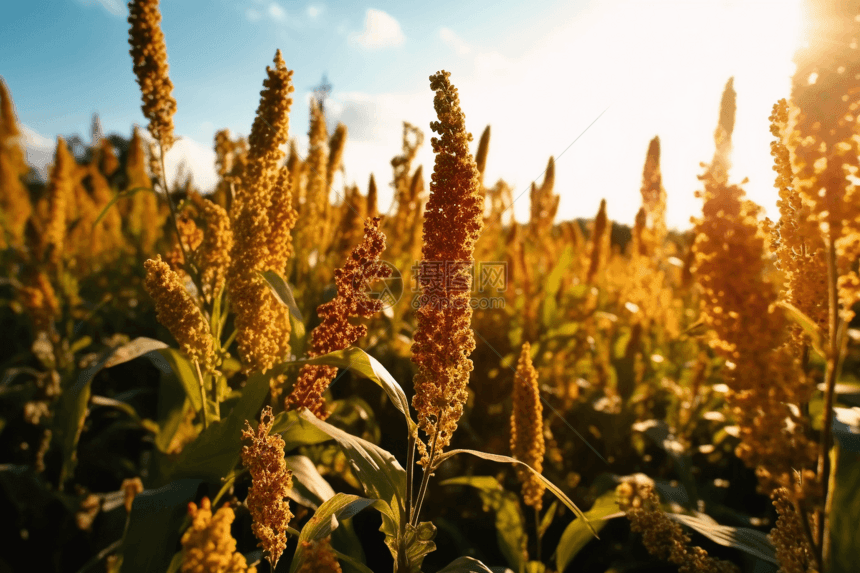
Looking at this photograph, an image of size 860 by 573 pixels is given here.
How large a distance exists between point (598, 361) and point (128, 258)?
4924 mm

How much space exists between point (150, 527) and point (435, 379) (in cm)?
82

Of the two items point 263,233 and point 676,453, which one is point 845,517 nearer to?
point 263,233

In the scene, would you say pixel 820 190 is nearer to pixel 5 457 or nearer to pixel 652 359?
pixel 652 359

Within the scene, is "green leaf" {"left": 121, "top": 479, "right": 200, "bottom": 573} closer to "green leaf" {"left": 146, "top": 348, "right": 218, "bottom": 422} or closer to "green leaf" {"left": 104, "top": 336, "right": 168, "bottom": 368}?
"green leaf" {"left": 146, "top": 348, "right": 218, "bottom": 422}

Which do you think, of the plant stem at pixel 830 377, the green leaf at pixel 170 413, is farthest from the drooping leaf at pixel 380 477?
the green leaf at pixel 170 413

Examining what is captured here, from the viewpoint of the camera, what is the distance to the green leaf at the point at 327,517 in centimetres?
92

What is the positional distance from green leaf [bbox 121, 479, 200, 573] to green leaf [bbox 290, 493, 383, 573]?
408 mm

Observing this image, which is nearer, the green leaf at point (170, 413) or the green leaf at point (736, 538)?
the green leaf at point (736, 538)

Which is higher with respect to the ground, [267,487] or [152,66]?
[152,66]

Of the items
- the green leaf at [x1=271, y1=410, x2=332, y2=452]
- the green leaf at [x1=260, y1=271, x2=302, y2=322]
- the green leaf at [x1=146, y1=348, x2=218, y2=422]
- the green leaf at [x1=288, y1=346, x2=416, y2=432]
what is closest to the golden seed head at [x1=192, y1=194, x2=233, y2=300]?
the green leaf at [x1=146, y1=348, x2=218, y2=422]

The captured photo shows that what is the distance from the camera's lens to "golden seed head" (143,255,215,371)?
1.12 metres

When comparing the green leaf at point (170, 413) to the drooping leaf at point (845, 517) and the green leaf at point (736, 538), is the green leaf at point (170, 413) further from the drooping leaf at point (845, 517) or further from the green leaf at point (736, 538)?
the drooping leaf at point (845, 517)

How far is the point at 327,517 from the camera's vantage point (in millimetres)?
961

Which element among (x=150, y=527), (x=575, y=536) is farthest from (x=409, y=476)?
(x=575, y=536)
